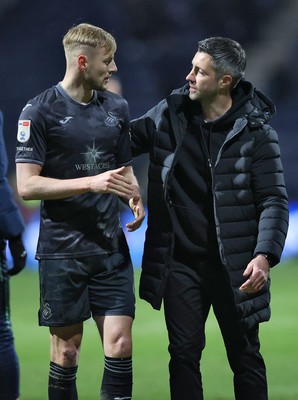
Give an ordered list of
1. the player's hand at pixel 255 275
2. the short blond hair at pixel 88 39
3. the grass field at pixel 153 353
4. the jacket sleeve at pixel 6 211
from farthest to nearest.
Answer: the grass field at pixel 153 353, the jacket sleeve at pixel 6 211, the short blond hair at pixel 88 39, the player's hand at pixel 255 275

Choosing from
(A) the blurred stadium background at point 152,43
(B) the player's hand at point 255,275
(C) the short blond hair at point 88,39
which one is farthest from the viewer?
(A) the blurred stadium background at point 152,43

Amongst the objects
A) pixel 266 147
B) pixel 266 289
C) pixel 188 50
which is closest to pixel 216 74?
pixel 266 147

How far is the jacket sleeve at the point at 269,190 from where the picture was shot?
15.1ft

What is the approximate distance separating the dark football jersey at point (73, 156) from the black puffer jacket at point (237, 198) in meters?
0.17

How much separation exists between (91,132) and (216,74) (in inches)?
22.5

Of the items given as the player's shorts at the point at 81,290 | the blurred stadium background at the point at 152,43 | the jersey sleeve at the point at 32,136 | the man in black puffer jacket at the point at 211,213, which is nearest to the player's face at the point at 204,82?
the man in black puffer jacket at the point at 211,213

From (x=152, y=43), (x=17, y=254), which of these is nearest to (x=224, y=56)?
(x=17, y=254)

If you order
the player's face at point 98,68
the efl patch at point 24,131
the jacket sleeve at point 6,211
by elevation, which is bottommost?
the jacket sleeve at point 6,211

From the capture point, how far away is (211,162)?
4.64 meters

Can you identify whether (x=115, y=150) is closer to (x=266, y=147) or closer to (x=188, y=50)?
(x=266, y=147)

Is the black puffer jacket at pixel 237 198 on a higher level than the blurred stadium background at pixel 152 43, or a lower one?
lower

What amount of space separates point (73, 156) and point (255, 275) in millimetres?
863

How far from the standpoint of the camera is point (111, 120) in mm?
4656

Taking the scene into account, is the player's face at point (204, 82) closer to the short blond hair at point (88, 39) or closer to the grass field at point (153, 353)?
the short blond hair at point (88, 39)
